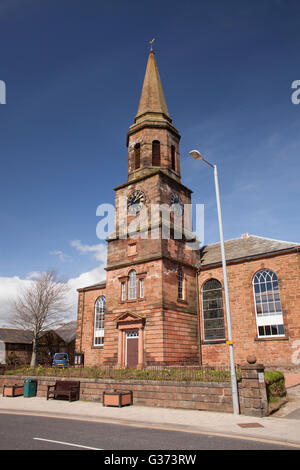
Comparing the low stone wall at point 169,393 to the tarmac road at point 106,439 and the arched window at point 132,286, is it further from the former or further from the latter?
the arched window at point 132,286

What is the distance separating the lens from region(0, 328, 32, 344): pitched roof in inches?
1734

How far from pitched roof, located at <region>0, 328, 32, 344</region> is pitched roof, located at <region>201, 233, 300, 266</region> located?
28.2 meters

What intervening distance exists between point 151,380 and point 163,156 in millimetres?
20804

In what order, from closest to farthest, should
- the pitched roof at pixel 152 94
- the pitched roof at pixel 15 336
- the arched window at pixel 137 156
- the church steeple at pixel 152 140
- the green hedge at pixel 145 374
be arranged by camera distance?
the green hedge at pixel 145 374, the church steeple at pixel 152 140, the arched window at pixel 137 156, the pitched roof at pixel 152 94, the pitched roof at pixel 15 336

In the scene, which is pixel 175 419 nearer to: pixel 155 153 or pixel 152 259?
pixel 152 259

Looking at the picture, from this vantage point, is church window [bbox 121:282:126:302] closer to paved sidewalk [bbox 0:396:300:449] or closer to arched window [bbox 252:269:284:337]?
arched window [bbox 252:269:284:337]

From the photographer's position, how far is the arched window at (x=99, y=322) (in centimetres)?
3378

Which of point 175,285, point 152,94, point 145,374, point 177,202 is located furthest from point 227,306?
point 152,94

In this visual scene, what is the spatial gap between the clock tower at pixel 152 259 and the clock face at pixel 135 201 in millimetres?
88

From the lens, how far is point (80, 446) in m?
7.90

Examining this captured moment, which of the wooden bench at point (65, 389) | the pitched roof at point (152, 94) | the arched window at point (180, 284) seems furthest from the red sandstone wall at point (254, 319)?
the pitched roof at point (152, 94)

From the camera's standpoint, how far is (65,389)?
57.2 ft
